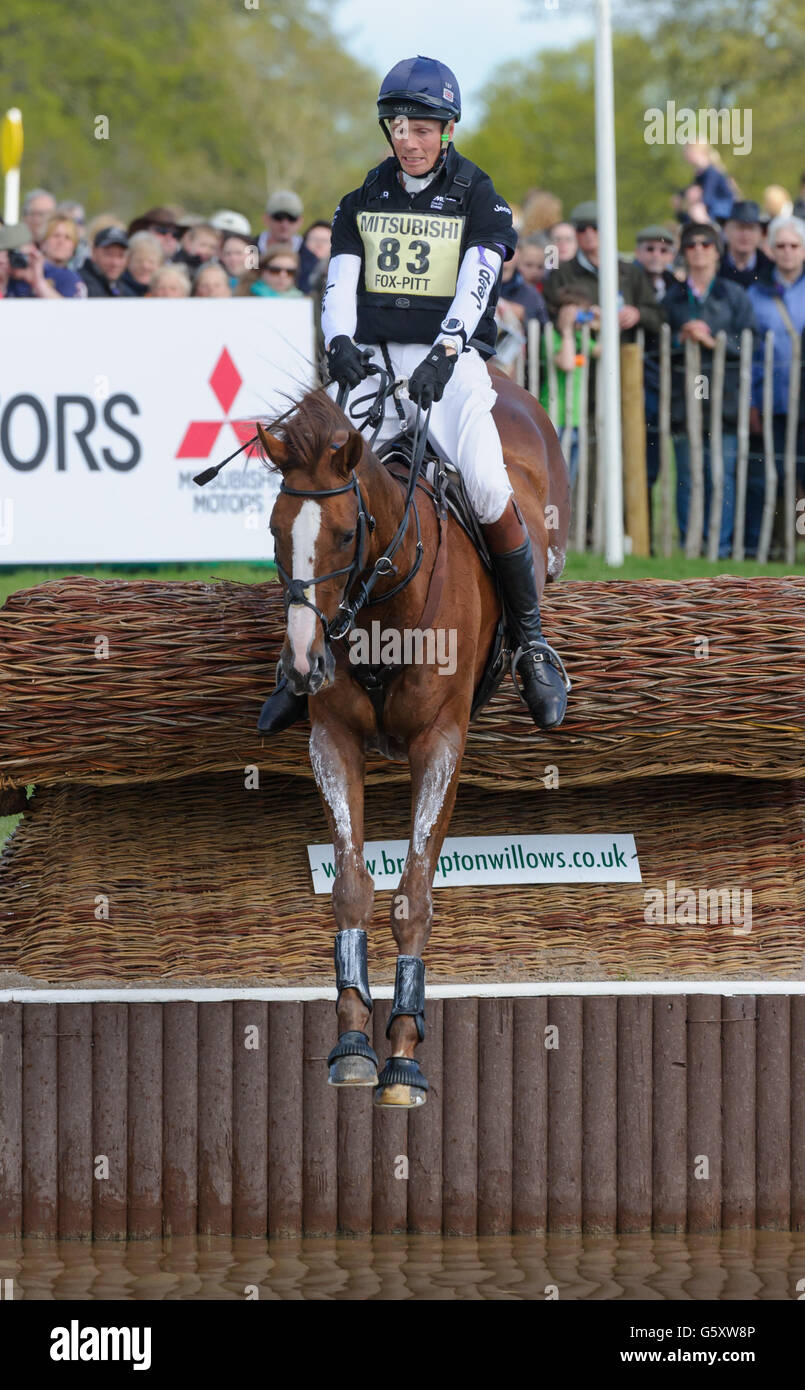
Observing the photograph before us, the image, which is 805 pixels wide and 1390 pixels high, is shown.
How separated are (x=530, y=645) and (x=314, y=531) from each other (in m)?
1.60

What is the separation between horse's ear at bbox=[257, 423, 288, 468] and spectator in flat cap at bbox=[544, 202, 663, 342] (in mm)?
8979

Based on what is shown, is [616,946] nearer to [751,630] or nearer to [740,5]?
[751,630]

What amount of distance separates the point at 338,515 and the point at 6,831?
18.2 ft

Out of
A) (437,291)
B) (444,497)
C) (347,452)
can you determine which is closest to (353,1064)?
(347,452)

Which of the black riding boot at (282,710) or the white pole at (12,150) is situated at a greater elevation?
the white pole at (12,150)

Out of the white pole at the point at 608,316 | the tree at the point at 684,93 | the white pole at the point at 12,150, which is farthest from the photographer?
the tree at the point at 684,93

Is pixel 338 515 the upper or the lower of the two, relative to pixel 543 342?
lower

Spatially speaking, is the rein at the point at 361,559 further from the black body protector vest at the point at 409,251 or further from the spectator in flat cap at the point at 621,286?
the spectator in flat cap at the point at 621,286

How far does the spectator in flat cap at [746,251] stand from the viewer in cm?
1514

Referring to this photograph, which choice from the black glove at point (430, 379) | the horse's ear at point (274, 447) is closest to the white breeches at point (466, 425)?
the black glove at point (430, 379)

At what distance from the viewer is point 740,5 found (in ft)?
137

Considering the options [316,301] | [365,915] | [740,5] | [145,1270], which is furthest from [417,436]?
[740,5]

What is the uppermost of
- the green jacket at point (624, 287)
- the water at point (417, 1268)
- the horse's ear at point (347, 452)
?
the green jacket at point (624, 287)

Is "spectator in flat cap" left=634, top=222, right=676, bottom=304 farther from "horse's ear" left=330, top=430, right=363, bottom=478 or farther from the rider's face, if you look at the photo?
"horse's ear" left=330, top=430, right=363, bottom=478
